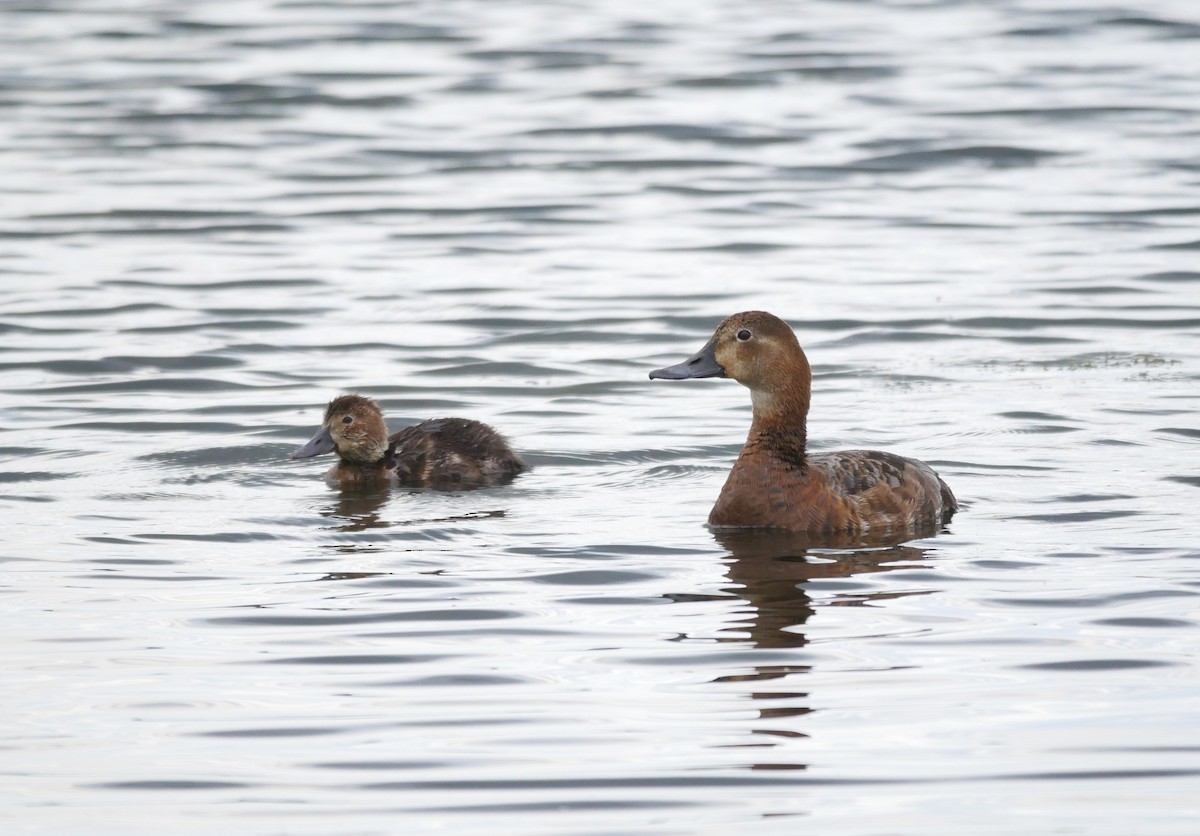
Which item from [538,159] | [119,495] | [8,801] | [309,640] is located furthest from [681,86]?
[8,801]

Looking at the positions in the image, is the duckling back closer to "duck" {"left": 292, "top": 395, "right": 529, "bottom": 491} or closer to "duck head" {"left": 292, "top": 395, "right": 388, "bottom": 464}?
"duck" {"left": 292, "top": 395, "right": 529, "bottom": 491}

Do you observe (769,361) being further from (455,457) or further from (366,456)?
(366,456)

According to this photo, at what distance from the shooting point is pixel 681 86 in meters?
25.3

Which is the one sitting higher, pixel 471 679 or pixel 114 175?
pixel 114 175

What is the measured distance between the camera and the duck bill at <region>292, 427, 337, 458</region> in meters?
10.8

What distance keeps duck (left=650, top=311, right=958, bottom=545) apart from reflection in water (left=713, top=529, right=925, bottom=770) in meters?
0.12

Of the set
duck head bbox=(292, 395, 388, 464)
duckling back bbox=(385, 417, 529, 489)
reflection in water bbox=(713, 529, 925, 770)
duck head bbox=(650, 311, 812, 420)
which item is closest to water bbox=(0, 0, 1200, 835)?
reflection in water bbox=(713, 529, 925, 770)

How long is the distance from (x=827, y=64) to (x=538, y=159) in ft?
19.5

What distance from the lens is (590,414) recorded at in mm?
12383

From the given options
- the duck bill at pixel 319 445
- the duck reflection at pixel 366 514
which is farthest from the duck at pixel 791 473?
the duck bill at pixel 319 445

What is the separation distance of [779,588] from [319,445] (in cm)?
349

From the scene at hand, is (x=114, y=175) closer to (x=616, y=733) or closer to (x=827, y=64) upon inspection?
(x=827, y=64)

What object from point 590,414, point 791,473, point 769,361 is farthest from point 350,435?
point 791,473

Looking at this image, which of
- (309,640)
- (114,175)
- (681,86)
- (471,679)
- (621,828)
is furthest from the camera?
(681,86)
